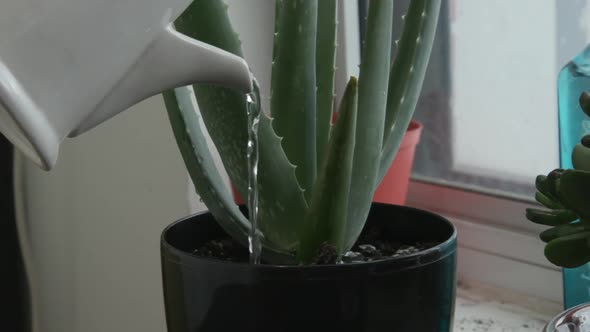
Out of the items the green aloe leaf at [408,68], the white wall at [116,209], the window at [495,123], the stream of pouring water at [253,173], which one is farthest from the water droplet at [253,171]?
the window at [495,123]

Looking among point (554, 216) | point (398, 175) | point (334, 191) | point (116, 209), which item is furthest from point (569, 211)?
point (116, 209)

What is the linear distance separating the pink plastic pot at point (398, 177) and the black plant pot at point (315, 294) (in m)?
0.30

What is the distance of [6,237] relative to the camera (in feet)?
3.17

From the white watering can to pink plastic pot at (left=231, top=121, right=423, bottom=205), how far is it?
456mm

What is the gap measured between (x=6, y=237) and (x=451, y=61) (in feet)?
1.84

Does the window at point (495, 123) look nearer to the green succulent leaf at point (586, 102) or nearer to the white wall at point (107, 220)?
the white wall at point (107, 220)

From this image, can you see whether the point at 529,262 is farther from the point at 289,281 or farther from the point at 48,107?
the point at 48,107

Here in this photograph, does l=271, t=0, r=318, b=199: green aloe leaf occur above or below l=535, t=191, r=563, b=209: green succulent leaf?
above

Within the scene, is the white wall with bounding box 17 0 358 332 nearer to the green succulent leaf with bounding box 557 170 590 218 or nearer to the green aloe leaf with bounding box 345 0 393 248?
the green aloe leaf with bounding box 345 0 393 248

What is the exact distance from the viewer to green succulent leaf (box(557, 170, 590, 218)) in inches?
15.2

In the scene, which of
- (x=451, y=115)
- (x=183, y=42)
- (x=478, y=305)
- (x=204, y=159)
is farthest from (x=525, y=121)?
(x=183, y=42)

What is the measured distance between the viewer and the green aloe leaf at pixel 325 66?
0.59m

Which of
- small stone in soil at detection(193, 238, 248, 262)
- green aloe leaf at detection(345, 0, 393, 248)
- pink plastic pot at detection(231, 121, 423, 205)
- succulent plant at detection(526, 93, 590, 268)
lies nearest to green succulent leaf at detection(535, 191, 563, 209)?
succulent plant at detection(526, 93, 590, 268)

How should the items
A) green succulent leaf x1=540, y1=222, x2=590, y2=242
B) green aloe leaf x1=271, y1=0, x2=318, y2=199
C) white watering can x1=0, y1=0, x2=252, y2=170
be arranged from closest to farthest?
white watering can x1=0, y1=0, x2=252, y2=170, green succulent leaf x1=540, y1=222, x2=590, y2=242, green aloe leaf x1=271, y1=0, x2=318, y2=199
